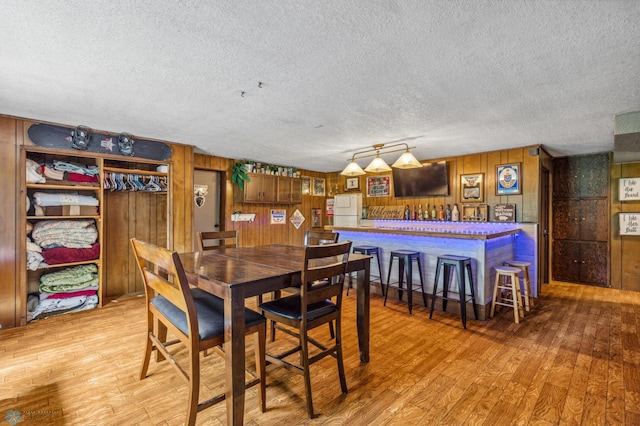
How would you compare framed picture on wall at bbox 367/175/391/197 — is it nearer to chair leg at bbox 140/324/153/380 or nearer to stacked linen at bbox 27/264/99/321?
stacked linen at bbox 27/264/99/321

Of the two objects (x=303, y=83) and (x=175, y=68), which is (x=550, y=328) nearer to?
(x=303, y=83)

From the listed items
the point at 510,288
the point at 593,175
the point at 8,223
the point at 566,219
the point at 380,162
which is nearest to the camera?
the point at 8,223

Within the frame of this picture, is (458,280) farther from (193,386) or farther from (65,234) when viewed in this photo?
(65,234)

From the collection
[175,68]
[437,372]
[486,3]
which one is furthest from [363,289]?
[175,68]

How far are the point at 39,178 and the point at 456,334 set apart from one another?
16.5 ft

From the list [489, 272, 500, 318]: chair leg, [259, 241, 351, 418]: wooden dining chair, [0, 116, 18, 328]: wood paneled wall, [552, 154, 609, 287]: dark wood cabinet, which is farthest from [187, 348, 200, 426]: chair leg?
[552, 154, 609, 287]: dark wood cabinet

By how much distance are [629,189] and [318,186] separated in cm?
583

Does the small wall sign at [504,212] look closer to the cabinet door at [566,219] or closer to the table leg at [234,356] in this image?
the cabinet door at [566,219]

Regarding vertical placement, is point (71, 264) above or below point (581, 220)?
below

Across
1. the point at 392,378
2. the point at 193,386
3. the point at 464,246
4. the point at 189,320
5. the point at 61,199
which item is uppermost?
the point at 61,199

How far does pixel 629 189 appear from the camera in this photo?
192 inches

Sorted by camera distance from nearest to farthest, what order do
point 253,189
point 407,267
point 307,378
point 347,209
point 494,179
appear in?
point 307,378 → point 407,267 → point 494,179 → point 253,189 → point 347,209

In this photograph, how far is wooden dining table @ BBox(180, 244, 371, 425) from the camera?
162cm

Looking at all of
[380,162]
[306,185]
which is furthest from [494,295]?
[306,185]
